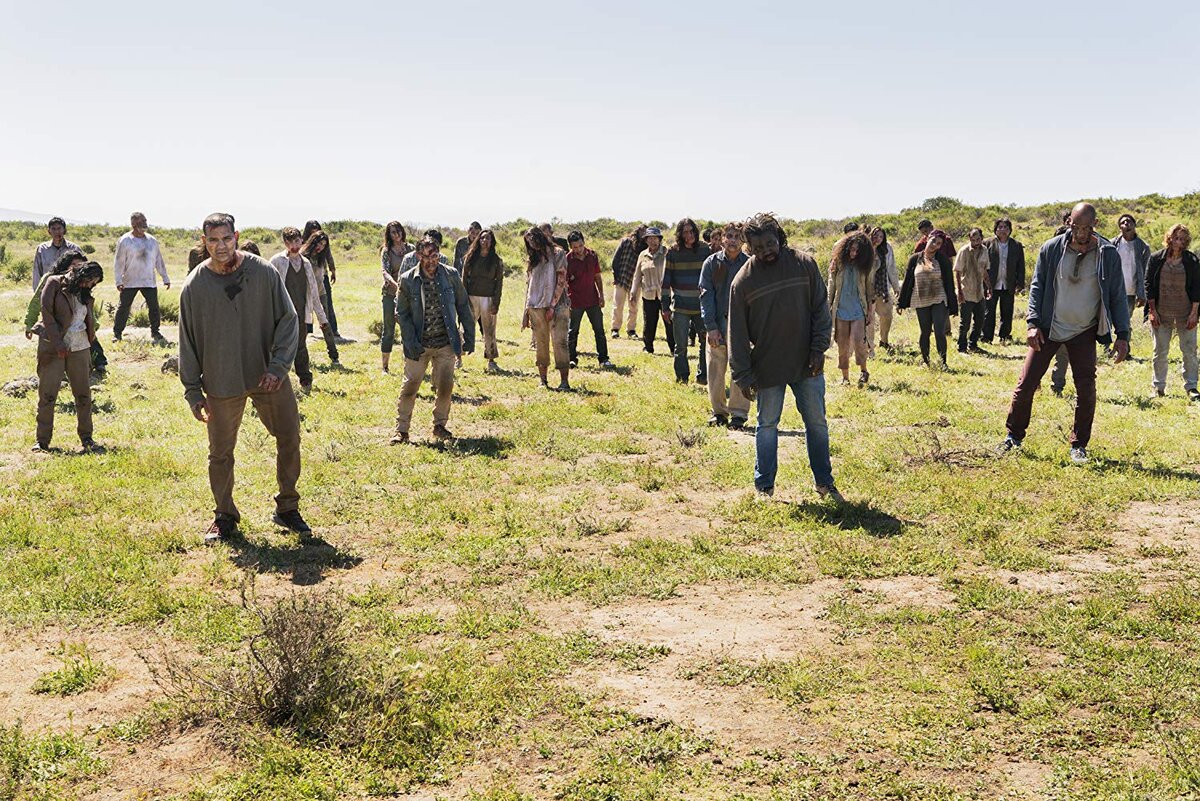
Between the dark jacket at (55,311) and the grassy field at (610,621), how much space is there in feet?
3.88

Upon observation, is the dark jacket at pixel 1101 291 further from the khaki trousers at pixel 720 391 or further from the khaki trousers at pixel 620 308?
the khaki trousers at pixel 620 308

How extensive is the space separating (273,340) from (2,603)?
2422 millimetres

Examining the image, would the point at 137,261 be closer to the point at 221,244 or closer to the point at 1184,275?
the point at 221,244

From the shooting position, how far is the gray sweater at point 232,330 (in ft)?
23.9

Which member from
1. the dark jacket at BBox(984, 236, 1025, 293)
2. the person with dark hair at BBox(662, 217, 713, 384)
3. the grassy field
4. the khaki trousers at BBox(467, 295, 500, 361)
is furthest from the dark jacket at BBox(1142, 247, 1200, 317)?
the khaki trousers at BBox(467, 295, 500, 361)

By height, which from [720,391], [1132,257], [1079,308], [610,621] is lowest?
[610,621]

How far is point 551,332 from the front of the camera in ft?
47.6

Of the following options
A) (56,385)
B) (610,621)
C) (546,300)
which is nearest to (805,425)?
(610,621)

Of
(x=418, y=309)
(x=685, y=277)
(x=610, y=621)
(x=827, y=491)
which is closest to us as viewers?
(x=610, y=621)

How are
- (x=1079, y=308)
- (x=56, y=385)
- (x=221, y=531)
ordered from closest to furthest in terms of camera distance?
1. (x=221, y=531)
2. (x=1079, y=308)
3. (x=56, y=385)

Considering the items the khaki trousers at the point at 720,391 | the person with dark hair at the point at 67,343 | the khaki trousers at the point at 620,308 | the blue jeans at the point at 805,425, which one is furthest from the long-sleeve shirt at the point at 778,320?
the khaki trousers at the point at 620,308

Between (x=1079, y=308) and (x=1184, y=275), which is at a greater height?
(x=1184, y=275)

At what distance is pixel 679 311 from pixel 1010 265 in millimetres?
8126

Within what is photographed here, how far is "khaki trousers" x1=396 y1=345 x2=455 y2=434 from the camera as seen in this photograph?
36.3 feet
